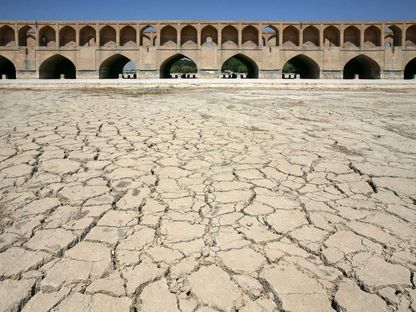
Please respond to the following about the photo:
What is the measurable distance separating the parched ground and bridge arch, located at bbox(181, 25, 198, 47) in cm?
2143

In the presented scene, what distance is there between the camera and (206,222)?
1.76 meters

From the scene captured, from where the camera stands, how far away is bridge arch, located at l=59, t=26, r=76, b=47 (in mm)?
23442

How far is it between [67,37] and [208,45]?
10.3 meters

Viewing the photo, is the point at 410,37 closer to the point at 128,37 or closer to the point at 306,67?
the point at 306,67

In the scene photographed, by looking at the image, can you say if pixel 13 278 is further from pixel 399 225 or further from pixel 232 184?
pixel 399 225

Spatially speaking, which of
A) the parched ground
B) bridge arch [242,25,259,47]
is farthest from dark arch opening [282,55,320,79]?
the parched ground

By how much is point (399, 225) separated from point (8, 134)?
3.74 m

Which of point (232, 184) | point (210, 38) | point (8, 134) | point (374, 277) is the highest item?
point (210, 38)

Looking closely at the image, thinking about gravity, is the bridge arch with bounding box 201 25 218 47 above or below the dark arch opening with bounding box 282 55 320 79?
above

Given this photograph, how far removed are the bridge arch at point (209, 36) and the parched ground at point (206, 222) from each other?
837 inches

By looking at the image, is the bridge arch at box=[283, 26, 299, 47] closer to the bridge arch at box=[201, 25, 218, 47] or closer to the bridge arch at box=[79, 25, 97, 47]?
the bridge arch at box=[201, 25, 218, 47]

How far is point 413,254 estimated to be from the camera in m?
1.45

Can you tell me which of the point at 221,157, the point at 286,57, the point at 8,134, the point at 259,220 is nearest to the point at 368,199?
the point at 259,220

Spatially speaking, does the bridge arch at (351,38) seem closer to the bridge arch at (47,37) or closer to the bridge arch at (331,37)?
the bridge arch at (331,37)
